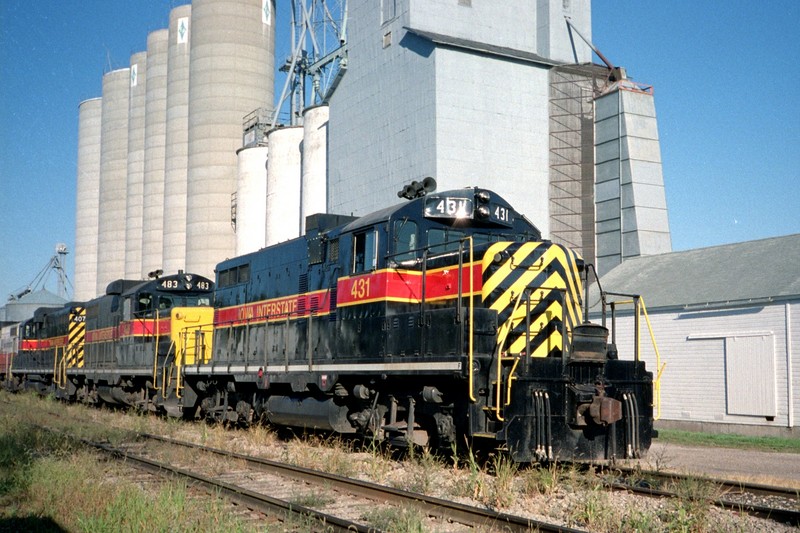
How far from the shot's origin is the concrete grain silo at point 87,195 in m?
72.2

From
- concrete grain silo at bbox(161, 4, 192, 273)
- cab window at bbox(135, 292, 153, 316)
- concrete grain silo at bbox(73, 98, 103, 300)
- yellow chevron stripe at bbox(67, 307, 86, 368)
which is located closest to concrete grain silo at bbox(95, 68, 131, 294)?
concrete grain silo at bbox(73, 98, 103, 300)

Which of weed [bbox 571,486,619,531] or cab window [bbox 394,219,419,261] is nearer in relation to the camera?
weed [bbox 571,486,619,531]

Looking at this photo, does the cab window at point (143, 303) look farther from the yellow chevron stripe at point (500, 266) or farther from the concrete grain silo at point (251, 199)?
the concrete grain silo at point (251, 199)

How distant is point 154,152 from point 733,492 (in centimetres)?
5612

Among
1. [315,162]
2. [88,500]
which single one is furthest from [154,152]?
[88,500]

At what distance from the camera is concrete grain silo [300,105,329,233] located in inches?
1419

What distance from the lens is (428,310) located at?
10.5 meters

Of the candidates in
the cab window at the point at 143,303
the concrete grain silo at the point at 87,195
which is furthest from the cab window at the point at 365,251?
the concrete grain silo at the point at 87,195

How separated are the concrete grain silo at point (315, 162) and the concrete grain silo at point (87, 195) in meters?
42.5

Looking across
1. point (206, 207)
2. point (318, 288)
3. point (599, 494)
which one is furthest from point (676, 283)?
point (206, 207)

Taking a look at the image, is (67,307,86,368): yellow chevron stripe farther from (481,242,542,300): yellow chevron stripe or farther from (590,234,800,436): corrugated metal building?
(481,242,542,300): yellow chevron stripe

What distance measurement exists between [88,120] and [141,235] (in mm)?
19662

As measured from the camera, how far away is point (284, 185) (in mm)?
39688

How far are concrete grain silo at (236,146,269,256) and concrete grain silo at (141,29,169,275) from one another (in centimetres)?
1517
